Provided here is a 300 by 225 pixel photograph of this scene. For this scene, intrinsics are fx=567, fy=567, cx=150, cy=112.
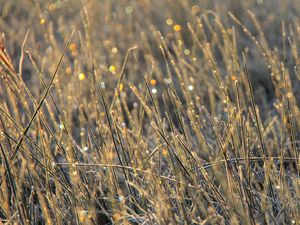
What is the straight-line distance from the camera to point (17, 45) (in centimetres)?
323

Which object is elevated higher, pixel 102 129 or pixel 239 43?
pixel 102 129

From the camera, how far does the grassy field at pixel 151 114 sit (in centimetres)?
116

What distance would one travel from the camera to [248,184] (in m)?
1.19

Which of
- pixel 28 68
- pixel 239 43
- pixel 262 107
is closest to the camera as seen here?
pixel 262 107

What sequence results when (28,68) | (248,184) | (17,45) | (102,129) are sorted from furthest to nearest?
(17,45) → (28,68) → (102,129) → (248,184)

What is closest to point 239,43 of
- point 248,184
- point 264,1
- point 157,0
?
point 264,1

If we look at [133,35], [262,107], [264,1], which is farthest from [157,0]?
[262,107]

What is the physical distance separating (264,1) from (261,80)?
89 cm

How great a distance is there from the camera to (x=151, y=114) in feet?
4.01

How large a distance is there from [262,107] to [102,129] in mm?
1123

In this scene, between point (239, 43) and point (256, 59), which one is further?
point (239, 43)

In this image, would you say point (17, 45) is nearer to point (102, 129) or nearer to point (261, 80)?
point (261, 80)

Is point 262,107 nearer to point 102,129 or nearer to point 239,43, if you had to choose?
point 239,43

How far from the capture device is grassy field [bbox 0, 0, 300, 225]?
1163mm
